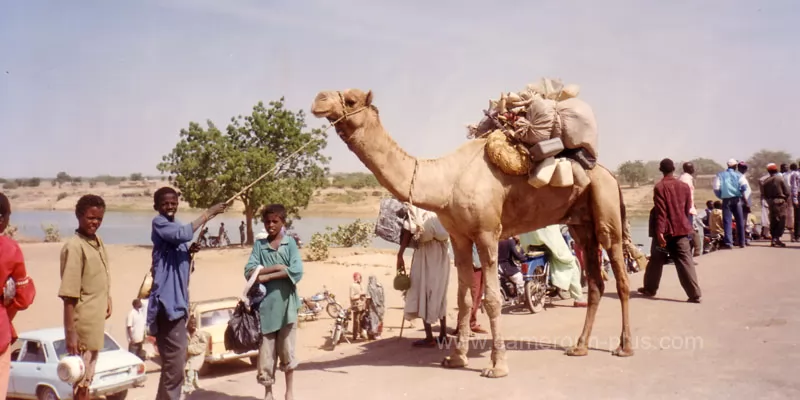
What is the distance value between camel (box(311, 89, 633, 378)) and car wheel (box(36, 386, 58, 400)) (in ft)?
25.0

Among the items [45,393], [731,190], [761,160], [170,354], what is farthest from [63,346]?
[761,160]

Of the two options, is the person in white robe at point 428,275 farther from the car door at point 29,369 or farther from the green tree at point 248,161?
the green tree at point 248,161

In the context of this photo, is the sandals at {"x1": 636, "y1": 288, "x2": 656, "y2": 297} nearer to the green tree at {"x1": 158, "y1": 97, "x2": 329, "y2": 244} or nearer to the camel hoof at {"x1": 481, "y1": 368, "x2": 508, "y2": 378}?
the camel hoof at {"x1": 481, "y1": 368, "x2": 508, "y2": 378}

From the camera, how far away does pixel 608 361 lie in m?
7.11

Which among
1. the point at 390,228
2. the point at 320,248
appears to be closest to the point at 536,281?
the point at 390,228

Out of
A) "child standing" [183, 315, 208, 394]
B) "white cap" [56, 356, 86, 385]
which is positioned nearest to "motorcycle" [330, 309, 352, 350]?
"child standing" [183, 315, 208, 394]

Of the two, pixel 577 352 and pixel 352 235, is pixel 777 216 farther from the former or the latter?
pixel 352 235

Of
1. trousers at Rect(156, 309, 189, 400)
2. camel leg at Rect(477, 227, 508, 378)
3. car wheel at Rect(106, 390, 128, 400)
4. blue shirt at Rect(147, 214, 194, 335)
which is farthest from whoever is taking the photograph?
car wheel at Rect(106, 390, 128, 400)

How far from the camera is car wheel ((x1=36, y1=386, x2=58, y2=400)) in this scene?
10.7 meters

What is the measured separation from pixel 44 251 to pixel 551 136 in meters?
38.6

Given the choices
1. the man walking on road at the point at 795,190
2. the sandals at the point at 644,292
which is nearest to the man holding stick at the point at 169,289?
the sandals at the point at 644,292

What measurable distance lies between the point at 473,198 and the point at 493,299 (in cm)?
115

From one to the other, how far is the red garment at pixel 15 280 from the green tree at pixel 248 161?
3098cm

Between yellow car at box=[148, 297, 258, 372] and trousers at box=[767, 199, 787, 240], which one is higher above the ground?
trousers at box=[767, 199, 787, 240]
